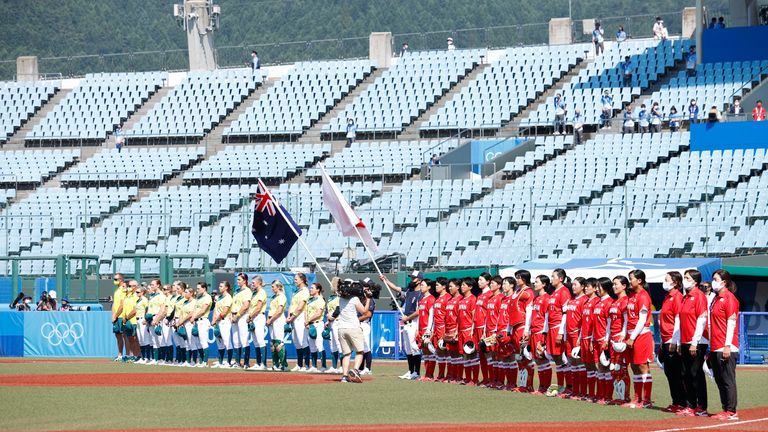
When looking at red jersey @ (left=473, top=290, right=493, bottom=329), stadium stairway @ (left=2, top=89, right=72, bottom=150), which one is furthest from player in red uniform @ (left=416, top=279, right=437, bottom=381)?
stadium stairway @ (left=2, top=89, right=72, bottom=150)

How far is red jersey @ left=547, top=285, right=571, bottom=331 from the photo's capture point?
19250 mm

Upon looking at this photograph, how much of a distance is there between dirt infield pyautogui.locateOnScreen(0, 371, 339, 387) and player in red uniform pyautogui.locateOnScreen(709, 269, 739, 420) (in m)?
7.19

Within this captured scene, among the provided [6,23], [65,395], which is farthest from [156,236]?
[6,23]

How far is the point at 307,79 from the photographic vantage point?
54.0 m

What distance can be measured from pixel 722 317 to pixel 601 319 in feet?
7.07

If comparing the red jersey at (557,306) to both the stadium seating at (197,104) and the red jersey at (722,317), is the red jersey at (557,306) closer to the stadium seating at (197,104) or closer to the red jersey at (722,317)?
the red jersey at (722,317)

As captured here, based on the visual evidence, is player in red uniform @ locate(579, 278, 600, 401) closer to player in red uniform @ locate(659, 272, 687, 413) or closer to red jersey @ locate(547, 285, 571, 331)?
red jersey @ locate(547, 285, 571, 331)

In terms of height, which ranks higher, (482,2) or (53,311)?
(482,2)

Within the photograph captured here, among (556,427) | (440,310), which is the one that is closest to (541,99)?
(440,310)

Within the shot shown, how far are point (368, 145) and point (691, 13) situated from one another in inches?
490

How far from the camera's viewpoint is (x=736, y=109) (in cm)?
4100

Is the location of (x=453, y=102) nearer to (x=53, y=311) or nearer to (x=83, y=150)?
(x=83, y=150)

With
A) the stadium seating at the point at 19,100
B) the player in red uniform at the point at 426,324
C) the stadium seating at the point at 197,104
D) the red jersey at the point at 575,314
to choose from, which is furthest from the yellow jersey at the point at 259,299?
the stadium seating at the point at 19,100

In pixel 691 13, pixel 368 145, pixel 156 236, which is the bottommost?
pixel 156 236
